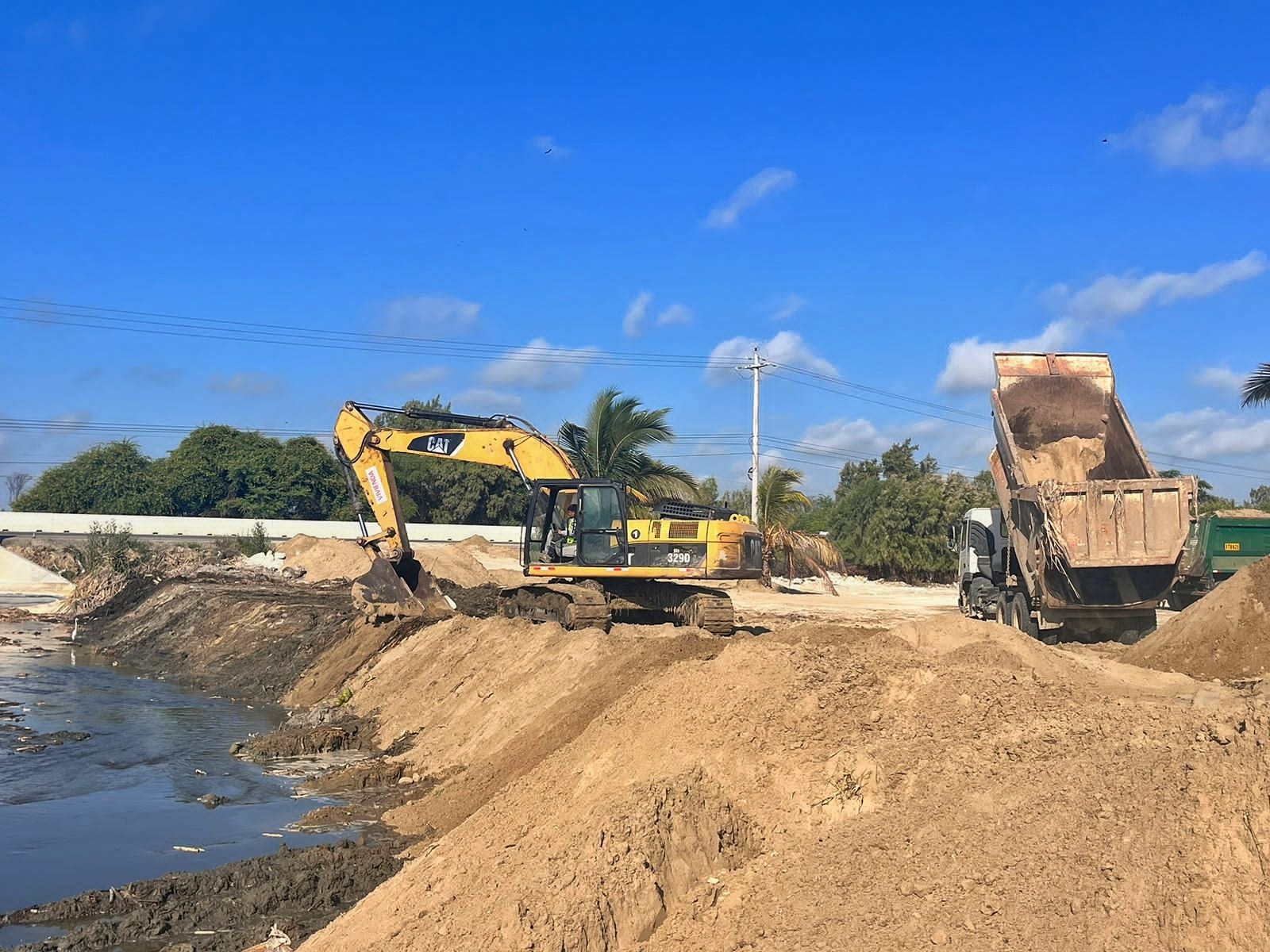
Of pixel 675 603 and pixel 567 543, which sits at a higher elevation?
pixel 567 543

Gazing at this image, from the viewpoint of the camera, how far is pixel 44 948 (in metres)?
6.57

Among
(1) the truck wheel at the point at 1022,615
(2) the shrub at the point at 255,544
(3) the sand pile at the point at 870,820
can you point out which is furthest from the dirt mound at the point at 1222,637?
(2) the shrub at the point at 255,544

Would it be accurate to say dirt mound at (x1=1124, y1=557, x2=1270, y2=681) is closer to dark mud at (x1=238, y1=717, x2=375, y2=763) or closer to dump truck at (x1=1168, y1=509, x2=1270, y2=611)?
dump truck at (x1=1168, y1=509, x2=1270, y2=611)

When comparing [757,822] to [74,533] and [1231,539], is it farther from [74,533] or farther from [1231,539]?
[74,533]

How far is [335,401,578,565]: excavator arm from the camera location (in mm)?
17453

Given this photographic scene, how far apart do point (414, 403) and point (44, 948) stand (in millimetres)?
56690

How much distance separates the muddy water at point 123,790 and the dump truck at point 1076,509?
966cm

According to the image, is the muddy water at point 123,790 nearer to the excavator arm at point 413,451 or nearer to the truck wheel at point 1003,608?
the excavator arm at point 413,451

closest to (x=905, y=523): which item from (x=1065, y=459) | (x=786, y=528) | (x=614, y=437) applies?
(x=786, y=528)

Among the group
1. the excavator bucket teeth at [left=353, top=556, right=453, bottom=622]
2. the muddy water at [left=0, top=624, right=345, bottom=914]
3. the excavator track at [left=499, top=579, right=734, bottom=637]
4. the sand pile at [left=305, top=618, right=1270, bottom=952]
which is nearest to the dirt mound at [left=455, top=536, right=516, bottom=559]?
the excavator bucket teeth at [left=353, top=556, right=453, bottom=622]

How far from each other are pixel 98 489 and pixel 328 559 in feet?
96.5

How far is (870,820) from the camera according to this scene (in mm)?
6020

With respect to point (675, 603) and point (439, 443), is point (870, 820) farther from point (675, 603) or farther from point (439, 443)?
point (439, 443)

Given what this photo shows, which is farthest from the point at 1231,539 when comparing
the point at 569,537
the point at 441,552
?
the point at 441,552
